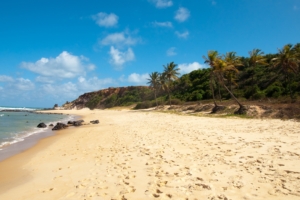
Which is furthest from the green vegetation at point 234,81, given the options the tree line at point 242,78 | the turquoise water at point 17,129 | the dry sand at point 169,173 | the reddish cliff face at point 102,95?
the turquoise water at point 17,129

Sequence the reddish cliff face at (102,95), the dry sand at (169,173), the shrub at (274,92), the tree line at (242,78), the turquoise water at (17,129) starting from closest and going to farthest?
the dry sand at (169,173)
the turquoise water at (17,129)
the tree line at (242,78)
the shrub at (274,92)
the reddish cliff face at (102,95)

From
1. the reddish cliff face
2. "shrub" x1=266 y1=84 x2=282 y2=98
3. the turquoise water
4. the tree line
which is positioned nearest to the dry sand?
the turquoise water

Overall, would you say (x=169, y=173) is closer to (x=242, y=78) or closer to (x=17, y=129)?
(x=17, y=129)

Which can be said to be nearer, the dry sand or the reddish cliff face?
the dry sand

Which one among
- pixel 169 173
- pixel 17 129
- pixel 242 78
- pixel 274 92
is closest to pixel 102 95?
pixel 242 78

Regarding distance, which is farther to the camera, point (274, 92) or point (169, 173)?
point (274, 92)

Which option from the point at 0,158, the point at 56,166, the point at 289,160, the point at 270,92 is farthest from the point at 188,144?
the point at 270,92

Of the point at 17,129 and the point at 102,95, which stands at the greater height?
the point at 102,95

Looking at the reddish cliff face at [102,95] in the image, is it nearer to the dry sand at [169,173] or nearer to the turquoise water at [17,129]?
the turquoise water at [17,129]

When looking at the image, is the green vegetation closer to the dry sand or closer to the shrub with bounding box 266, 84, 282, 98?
the shrub with bounding box 266, 84, 282, 98

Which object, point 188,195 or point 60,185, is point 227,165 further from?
point 60,185

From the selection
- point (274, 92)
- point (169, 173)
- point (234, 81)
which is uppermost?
point (234, 81)

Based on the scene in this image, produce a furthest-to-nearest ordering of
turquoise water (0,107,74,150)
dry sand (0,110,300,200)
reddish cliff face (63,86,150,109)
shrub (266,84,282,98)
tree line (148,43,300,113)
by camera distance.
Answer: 1. reddish cliff face (63,86,150,109)
2. shrub (266,84,282,98)
3. tree line (148,43,300,113)
4. turquoise water (0,107,74,150)
5. dry sand (0,110,300,200)

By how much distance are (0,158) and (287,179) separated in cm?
1106
